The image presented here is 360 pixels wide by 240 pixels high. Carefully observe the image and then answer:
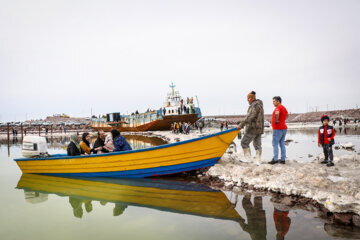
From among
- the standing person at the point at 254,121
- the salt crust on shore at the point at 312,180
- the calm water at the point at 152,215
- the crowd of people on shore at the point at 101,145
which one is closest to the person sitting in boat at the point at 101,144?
the crowd of people on shore at the point at 101,145

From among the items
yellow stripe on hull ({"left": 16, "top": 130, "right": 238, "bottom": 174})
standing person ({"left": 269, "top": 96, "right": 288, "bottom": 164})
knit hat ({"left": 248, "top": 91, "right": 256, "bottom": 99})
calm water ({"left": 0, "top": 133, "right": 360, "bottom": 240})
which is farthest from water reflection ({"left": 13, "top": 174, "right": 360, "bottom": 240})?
knit hat ({"left": 248, "top": 91, "right": 256, "bottom": 99})

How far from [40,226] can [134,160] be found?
315 cm

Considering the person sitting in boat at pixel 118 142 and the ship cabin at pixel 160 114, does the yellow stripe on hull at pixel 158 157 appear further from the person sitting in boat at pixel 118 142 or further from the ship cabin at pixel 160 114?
the ship cabin at pixel 160 114

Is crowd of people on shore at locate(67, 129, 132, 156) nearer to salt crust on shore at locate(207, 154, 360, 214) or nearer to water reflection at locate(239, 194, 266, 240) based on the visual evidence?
salt crust on shore at locate(207, 154, 360, 214)

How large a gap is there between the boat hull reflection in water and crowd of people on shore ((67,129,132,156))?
105cm

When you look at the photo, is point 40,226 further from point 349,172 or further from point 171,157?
point 349,172

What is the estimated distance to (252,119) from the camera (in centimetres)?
659

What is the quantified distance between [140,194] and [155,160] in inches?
51.0

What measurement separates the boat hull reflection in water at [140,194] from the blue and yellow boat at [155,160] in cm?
33

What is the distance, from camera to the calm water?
3.75 meters

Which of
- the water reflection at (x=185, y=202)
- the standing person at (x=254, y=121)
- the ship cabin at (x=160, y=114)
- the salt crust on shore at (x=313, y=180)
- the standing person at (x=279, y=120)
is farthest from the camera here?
the ship cabin at (x=160, y=114)

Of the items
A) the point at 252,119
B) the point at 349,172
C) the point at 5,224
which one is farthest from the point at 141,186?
the point at 349,172

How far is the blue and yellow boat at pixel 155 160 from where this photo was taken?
22.4 feet

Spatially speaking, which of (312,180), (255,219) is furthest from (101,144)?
(312,180)
